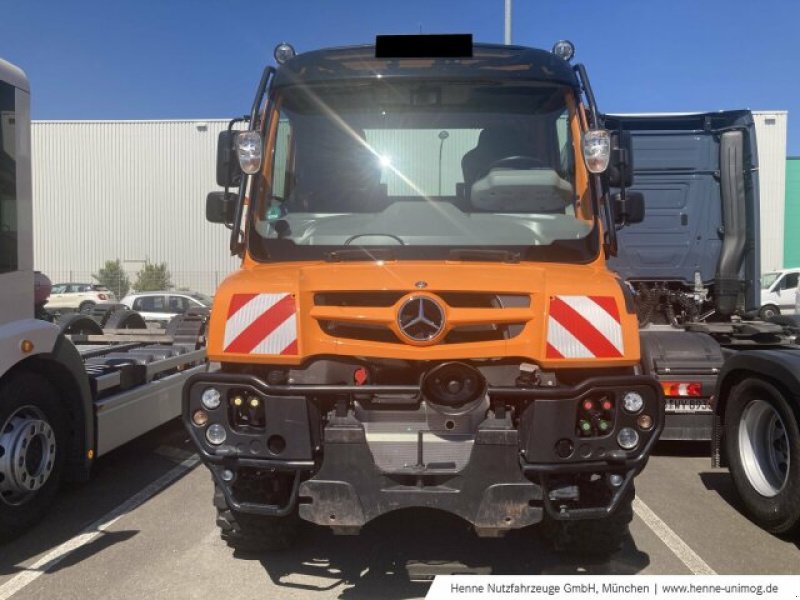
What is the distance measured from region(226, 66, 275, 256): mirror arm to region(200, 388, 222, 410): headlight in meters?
1.05

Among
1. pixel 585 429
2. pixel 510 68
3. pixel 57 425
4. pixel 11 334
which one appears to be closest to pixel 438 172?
pixel 510 68

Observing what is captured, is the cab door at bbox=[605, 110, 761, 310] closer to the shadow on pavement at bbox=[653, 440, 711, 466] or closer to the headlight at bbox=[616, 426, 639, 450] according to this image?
the shadow on pavement at bbox=[653, 440, 711, 466]

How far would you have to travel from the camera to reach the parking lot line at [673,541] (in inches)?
154

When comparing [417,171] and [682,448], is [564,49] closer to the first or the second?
[417,171]

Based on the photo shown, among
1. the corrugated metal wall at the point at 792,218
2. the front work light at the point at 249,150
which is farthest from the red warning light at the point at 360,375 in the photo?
the corrugated metal wall at the point at 792,218

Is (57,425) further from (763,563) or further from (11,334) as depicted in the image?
(763,563)

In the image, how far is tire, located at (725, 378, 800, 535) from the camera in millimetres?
4301

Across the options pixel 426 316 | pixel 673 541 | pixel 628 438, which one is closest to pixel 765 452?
pixel 673 541

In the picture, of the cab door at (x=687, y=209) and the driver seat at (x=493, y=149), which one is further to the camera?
the cab door at (x=687, y=209)

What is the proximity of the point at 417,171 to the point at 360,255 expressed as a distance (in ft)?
3.20

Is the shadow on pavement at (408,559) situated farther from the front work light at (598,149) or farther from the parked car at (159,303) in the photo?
the parked car at (159,303)

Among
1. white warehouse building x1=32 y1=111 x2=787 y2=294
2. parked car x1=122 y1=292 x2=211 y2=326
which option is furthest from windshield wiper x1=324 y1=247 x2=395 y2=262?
white warehouse building x1=32 y1=111 x2=787 y2=294

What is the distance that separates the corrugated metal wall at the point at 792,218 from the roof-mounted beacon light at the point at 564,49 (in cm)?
3862

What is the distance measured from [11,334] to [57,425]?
80 cm
